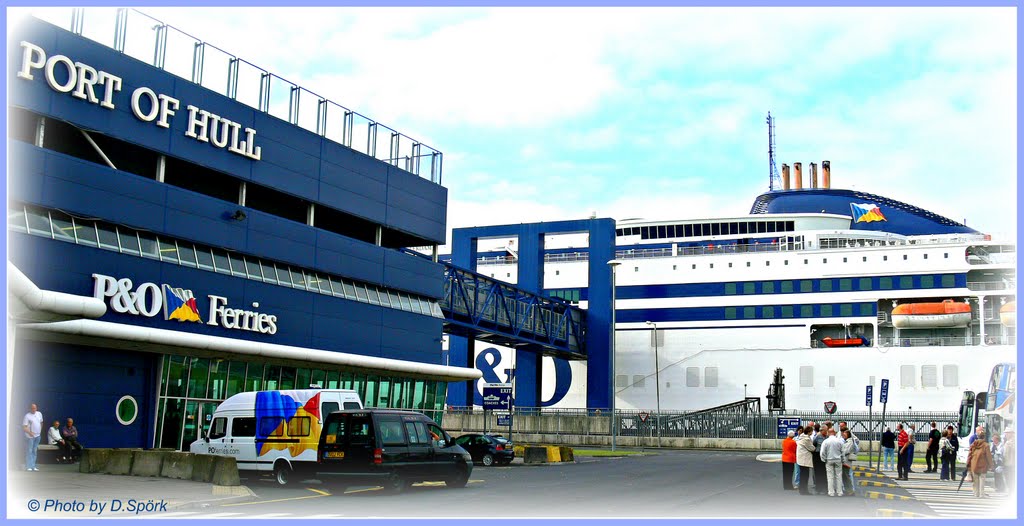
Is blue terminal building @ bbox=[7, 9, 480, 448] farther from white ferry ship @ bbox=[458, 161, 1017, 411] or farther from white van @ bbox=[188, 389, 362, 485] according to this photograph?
white ferry ship @ bbox=[458, 161, 1017, 411]

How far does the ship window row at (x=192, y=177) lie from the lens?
24562 mm

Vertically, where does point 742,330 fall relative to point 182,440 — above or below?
above

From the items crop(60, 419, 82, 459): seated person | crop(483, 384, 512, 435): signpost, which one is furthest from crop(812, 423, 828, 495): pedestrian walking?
crop(60, 419, 82, 459): seated person

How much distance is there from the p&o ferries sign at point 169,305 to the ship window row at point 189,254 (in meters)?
0.87

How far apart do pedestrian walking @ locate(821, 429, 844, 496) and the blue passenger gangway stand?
2647 cm

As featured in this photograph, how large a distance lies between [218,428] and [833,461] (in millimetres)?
13451

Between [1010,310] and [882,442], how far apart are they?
27.2 metres

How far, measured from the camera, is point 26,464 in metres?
19.7

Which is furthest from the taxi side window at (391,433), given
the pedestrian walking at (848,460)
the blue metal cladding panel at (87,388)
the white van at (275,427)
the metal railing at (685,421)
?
the metal railing at (685,421)

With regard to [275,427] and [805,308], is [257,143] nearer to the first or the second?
[275,427]

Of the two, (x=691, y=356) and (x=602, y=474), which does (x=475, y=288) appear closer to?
(x=691, y=356)

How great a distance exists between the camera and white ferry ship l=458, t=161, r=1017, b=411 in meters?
53.4

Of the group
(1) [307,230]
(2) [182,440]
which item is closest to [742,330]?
(1) [307,230]

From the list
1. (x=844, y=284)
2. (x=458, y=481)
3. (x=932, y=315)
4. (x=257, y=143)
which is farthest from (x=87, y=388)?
(x=932, y=315)
